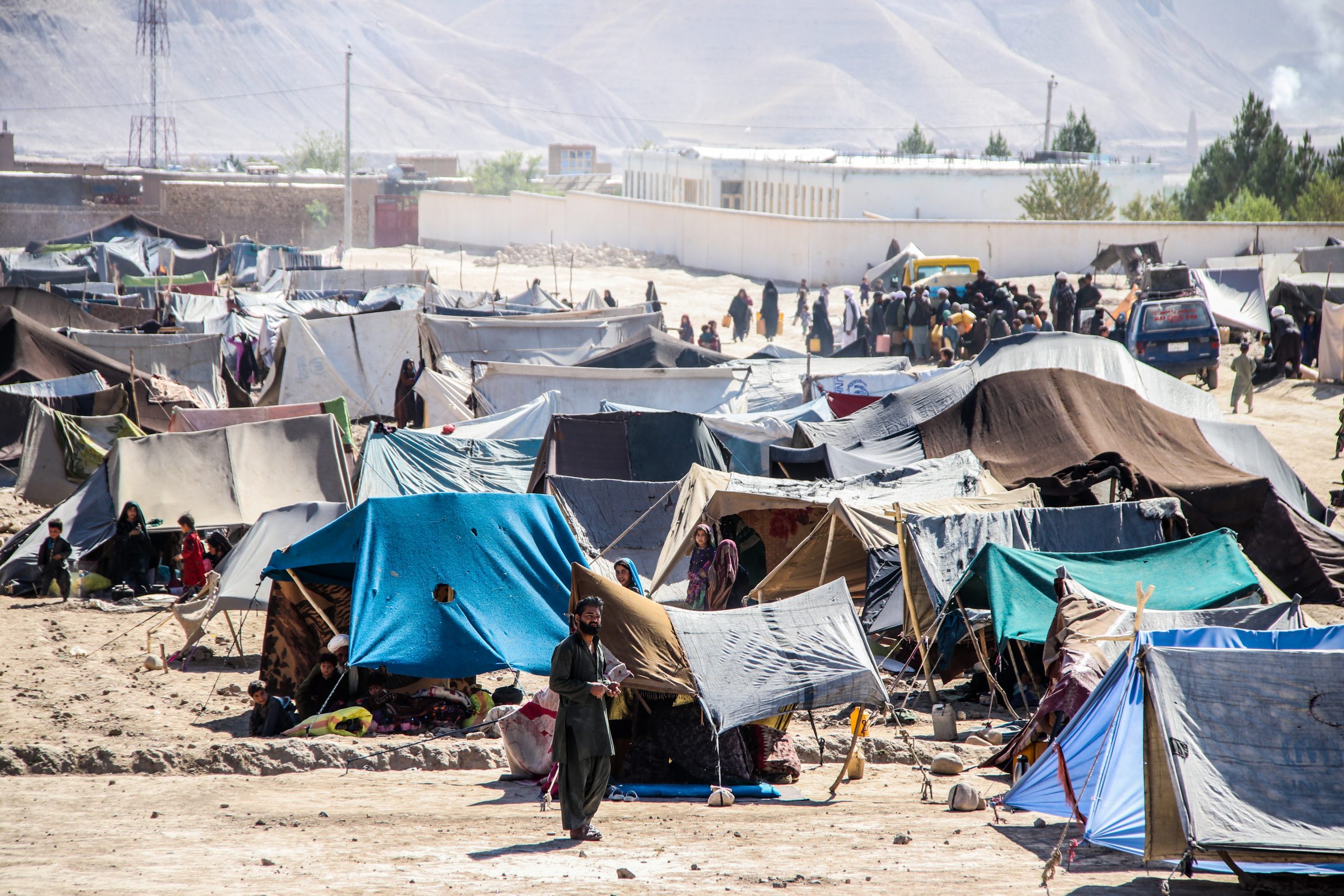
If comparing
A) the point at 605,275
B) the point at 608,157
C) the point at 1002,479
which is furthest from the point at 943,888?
the point at 608,157

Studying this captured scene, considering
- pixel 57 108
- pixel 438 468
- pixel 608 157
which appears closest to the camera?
pixel 438 468

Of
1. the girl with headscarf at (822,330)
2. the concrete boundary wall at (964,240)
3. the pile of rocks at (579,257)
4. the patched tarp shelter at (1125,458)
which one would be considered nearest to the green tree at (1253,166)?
the concrete boundary wall at (964,240)

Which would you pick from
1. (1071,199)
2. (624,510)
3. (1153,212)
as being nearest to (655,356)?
(624,510)

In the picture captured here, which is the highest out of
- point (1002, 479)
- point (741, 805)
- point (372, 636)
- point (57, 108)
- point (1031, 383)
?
point (57, 108)

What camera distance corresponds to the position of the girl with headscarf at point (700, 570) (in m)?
11.0

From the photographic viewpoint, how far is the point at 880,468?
14.1 metres

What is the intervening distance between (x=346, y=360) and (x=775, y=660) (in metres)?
15.4

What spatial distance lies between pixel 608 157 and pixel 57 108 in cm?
6962

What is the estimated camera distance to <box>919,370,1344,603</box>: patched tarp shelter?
479 inches

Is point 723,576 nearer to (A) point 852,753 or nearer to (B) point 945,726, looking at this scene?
(B) point 945,726

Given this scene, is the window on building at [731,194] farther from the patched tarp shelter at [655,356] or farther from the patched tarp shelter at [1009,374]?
the patched tarp shelter at [1009,374]

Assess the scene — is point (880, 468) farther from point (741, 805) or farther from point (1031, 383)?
point (741, 805)

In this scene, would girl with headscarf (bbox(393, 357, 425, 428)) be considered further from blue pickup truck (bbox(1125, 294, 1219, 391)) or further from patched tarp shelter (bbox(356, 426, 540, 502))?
blue pickup truck (bbox(1125, 294, 1219, 391))

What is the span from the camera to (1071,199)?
152ft
